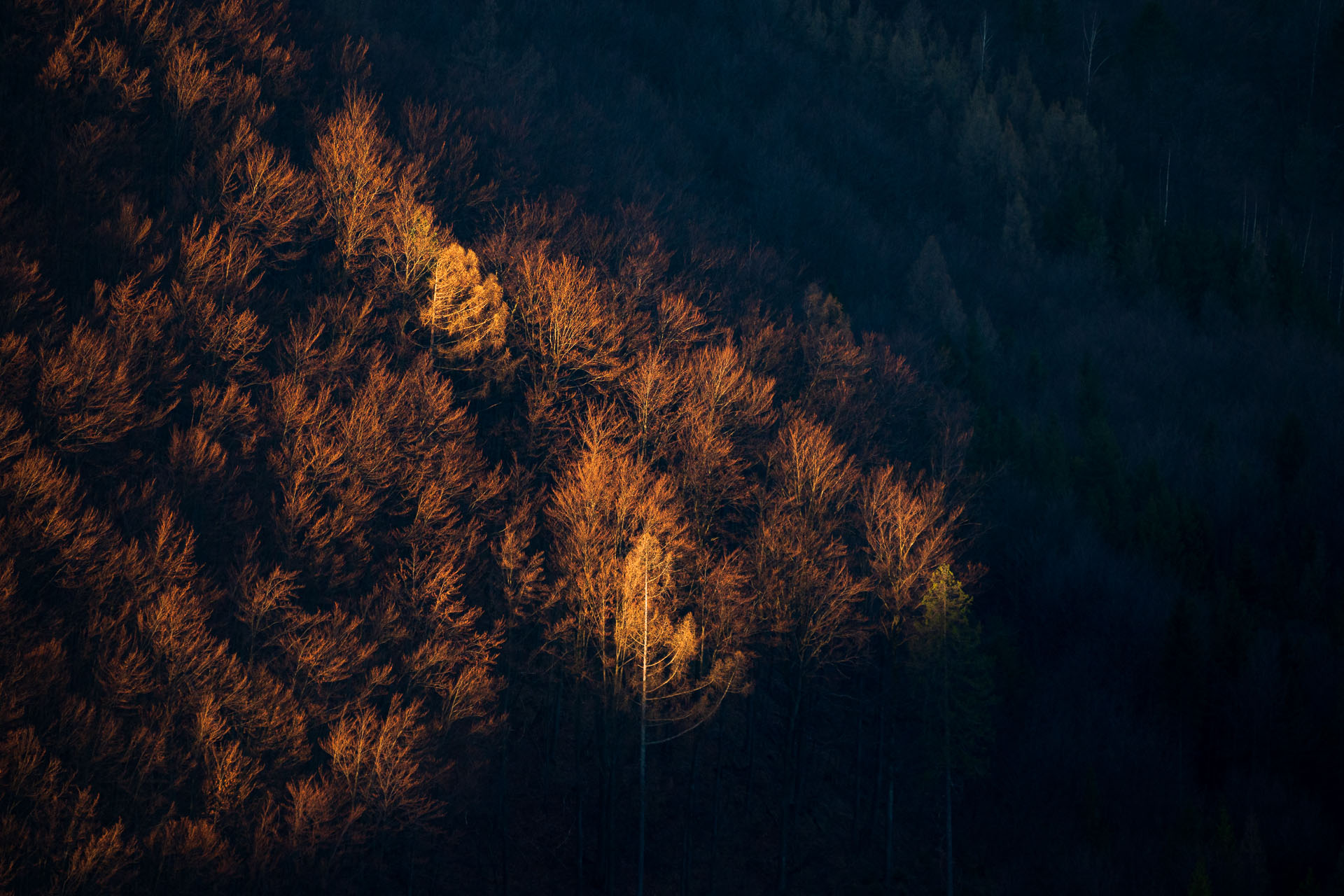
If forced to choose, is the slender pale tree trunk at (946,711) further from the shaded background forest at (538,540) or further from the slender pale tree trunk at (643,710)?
the slender pale tree trunk at (643,710)

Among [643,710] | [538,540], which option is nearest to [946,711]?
[643,710]

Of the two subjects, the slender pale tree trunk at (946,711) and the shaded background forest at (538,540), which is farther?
the slender pale tree trunk at (946,711)

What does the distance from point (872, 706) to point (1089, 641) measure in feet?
34.5

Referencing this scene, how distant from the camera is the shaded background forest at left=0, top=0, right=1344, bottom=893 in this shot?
23.6m

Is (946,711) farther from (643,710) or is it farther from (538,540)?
(538,540)

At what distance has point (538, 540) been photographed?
33156 mm

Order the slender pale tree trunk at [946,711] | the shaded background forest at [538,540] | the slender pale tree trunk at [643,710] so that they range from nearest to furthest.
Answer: the shaded background forest at [538,540] → the slender pale tree trunk at [643,710] → the slender pale tree trunk at [946,711]

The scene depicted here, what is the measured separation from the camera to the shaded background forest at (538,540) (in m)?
23.6

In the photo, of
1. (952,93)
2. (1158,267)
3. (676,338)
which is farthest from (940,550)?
(952,93)

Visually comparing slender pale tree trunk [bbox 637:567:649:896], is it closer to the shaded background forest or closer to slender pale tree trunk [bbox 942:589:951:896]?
the shaded background forest

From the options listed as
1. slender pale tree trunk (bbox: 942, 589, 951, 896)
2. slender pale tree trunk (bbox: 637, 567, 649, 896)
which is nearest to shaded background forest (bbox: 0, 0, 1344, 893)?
slender pale tree trunk (bbox: 942, 589, 951, 896)

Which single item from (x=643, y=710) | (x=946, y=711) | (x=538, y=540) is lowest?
(x=643, y=710)

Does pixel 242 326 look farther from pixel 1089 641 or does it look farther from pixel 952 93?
pixel 952 93

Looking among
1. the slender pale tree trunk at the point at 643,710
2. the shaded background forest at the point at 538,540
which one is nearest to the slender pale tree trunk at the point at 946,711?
the shaded background forest at the point at 538,540
